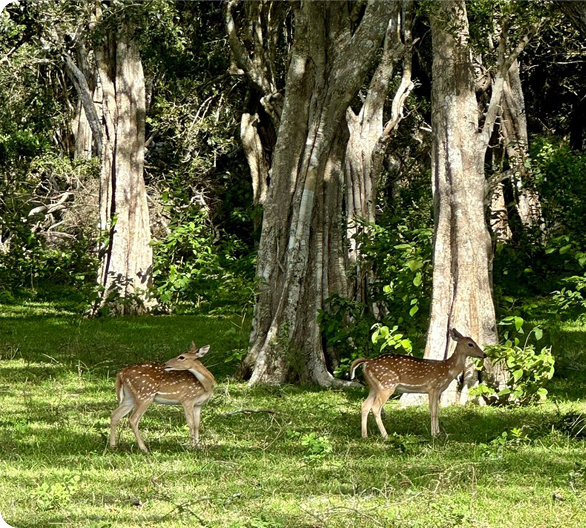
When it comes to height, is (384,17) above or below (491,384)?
above

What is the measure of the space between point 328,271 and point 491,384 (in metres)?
3.08

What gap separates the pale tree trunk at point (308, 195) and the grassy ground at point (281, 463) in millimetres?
736

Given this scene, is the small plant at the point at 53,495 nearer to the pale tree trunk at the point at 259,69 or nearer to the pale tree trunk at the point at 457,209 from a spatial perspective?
the pale tree trunk at the point at 457,209

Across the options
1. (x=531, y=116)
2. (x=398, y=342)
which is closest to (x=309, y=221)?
(x=398, y=342)

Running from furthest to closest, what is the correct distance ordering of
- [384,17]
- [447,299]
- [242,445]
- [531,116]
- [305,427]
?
[531,116] < [384,17] < [447,299] < [305,427] < [242,445]

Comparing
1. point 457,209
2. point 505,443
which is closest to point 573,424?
point 505,443

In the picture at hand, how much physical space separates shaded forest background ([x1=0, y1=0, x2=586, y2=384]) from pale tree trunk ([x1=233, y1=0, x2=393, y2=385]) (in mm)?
343

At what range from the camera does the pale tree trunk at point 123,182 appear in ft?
82.8

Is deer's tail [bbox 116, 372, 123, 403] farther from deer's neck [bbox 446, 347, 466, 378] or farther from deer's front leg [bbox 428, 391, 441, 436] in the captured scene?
deer's neck [bbox 446, 347, 466, 378]

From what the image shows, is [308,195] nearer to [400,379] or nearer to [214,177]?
[400,379]

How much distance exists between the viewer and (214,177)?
112 ft

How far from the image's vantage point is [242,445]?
1098cm

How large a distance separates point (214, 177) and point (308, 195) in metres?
18.9

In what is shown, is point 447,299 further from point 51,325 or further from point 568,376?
point 51,325
